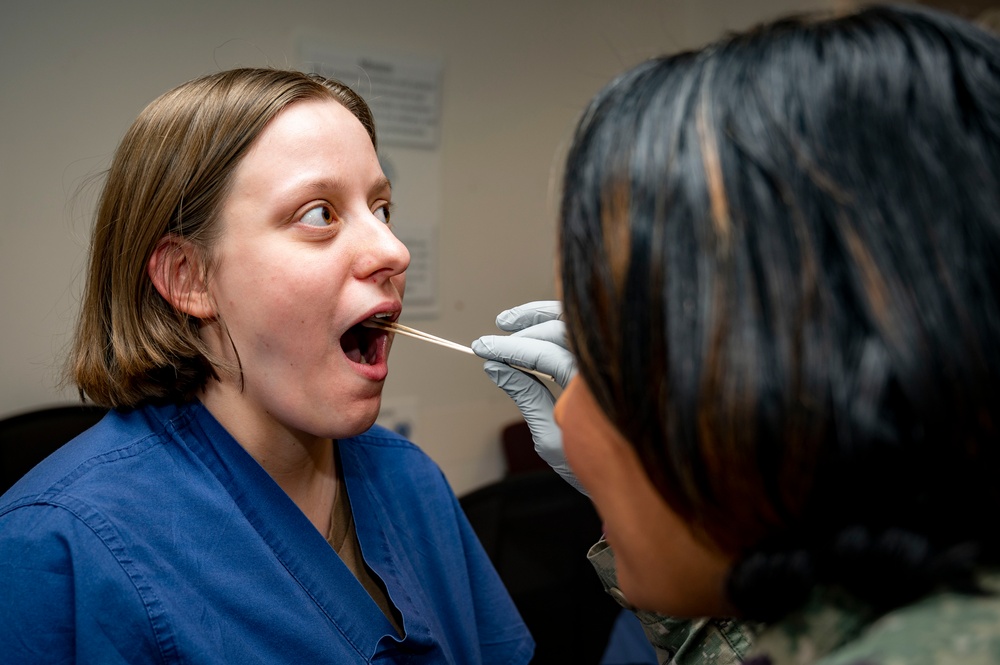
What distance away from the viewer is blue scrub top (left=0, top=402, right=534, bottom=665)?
862mm

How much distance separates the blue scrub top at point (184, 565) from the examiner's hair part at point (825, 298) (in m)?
0.62

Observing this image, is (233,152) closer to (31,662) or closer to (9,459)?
(31,662)

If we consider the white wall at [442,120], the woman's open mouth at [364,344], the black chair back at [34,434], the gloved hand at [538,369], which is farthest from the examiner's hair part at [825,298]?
the black chair back at [34,434]

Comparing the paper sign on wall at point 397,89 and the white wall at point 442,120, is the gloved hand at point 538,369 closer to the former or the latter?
the white wall at point 442,120

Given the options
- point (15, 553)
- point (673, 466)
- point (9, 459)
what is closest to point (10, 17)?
point (9, 459)

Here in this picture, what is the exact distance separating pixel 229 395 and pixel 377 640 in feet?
1.34

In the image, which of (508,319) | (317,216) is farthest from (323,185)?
(508,319)

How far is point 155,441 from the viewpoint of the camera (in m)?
1.03

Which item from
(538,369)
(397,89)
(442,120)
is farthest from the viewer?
(442,120)

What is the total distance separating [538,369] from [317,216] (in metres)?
0.40

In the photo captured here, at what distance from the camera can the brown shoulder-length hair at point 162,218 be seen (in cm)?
102

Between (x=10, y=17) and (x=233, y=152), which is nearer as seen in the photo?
(x=233, y=152)

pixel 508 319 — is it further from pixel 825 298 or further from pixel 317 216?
pixel 825 298

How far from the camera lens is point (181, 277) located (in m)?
1.08
